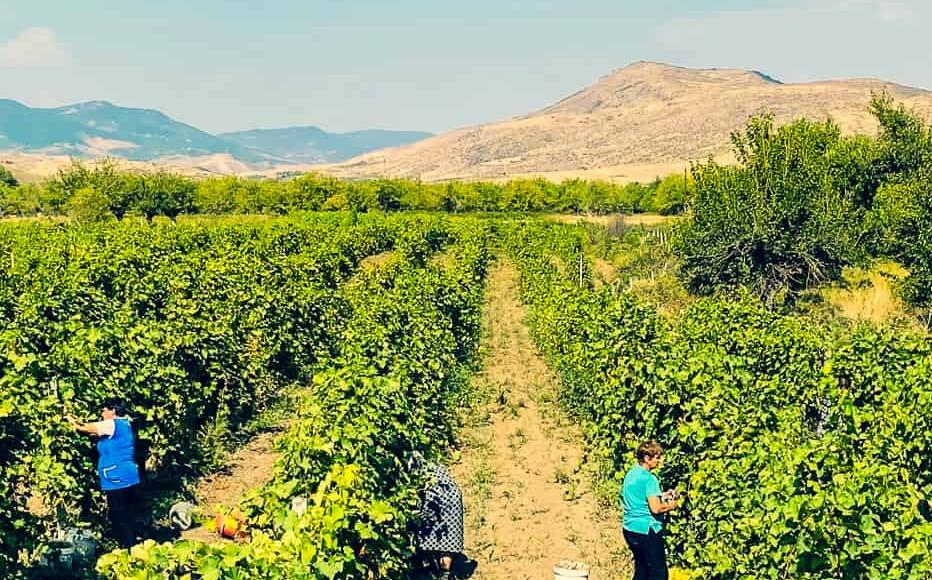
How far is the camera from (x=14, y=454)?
25.5ft

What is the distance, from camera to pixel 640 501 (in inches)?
291

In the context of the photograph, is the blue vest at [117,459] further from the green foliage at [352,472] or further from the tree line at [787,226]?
the tree line at [787,226]

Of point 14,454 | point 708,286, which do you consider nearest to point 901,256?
point 708,286

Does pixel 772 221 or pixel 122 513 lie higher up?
pixel 772 221

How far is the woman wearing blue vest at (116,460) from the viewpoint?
27.4 feet

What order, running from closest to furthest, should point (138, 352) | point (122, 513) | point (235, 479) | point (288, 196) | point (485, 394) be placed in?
point (122, 513)
point (138, 352)
point (235, 479)
point (485, 394)
point (288, 196)

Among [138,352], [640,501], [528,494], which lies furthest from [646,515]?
[138,352]

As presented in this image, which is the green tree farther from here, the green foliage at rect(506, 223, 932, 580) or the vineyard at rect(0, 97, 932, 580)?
the green foliage at rect(506, 223, 932, 580)

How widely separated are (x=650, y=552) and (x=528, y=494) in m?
3.49

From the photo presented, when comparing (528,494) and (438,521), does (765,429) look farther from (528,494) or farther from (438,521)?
(528,494)

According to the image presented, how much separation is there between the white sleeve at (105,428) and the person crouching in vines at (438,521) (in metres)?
2.87

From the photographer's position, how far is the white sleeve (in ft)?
27.2

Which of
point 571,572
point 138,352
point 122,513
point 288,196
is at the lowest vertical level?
point 571,572

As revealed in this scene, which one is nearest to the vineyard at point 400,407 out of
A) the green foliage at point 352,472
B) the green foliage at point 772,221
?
the green foliage at point 352,472
